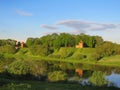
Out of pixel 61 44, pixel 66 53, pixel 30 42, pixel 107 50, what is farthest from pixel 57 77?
pixel 30 42

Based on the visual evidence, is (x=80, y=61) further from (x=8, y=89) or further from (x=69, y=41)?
(x=8, y=89)

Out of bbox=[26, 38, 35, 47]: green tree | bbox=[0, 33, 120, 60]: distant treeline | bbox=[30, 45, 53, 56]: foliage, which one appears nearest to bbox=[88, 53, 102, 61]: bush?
bbox=[0, 33, 120, 60]: distant treeline

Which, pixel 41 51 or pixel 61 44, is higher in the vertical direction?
pixel 61 44

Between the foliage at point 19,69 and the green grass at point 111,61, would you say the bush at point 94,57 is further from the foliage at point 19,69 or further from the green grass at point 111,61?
the foliage at point 19,69

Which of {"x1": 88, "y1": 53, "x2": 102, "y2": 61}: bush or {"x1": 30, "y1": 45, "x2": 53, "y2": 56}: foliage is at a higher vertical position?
{"x1": 30, "y1": 45, "x2": 53, "y2": 56}: foliage

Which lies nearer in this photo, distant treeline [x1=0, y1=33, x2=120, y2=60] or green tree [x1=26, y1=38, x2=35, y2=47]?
distant treeline [x1=0, y1=33, x2=120, y2=60]

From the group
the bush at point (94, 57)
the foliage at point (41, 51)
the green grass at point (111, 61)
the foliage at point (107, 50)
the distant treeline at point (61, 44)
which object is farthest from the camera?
the foliage at point (41, 51)

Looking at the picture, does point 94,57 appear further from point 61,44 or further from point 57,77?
point 57,77

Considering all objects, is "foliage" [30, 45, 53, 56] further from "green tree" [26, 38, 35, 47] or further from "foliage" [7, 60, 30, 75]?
"foliage" [7, 60, 30, 75]

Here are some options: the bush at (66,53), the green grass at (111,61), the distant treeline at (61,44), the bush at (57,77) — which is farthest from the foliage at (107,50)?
the bush at (57,77)

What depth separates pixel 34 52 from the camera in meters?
150

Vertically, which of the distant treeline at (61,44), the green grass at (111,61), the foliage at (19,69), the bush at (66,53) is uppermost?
the distant treeline at (61,44)

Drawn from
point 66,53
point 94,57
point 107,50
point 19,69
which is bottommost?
point 19,69

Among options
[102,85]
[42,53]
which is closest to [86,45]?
[42,53]
